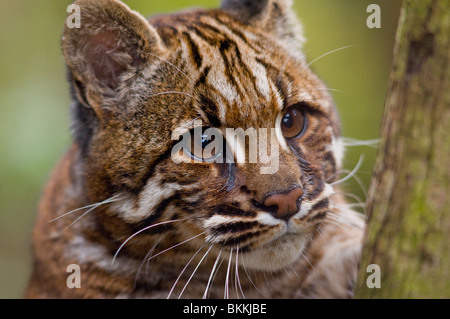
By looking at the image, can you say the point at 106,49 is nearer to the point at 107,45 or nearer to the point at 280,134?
the point at 107,45

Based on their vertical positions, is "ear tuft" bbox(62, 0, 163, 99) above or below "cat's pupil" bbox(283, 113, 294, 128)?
above

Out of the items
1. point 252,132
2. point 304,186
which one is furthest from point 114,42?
point 304,186

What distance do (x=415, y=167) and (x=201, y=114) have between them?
2.00 m

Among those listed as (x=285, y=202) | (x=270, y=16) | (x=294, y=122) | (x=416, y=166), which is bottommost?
(x=285, y=202)

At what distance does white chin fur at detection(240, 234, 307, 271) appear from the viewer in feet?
14.9

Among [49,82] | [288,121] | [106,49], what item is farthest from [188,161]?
[49,82]

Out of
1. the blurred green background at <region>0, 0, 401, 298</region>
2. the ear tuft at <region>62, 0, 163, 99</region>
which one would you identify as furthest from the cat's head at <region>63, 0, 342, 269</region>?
the blurred green background at <region>0, 0, 401, 298</region>

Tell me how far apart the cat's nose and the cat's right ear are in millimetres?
1685

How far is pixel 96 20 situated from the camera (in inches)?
190

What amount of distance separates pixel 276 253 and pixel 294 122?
1187mm

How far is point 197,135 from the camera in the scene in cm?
464

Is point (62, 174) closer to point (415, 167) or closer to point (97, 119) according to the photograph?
Answer: point (97, 119)

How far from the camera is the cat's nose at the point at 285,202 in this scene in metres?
4.26

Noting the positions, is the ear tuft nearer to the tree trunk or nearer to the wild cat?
the wild cat
